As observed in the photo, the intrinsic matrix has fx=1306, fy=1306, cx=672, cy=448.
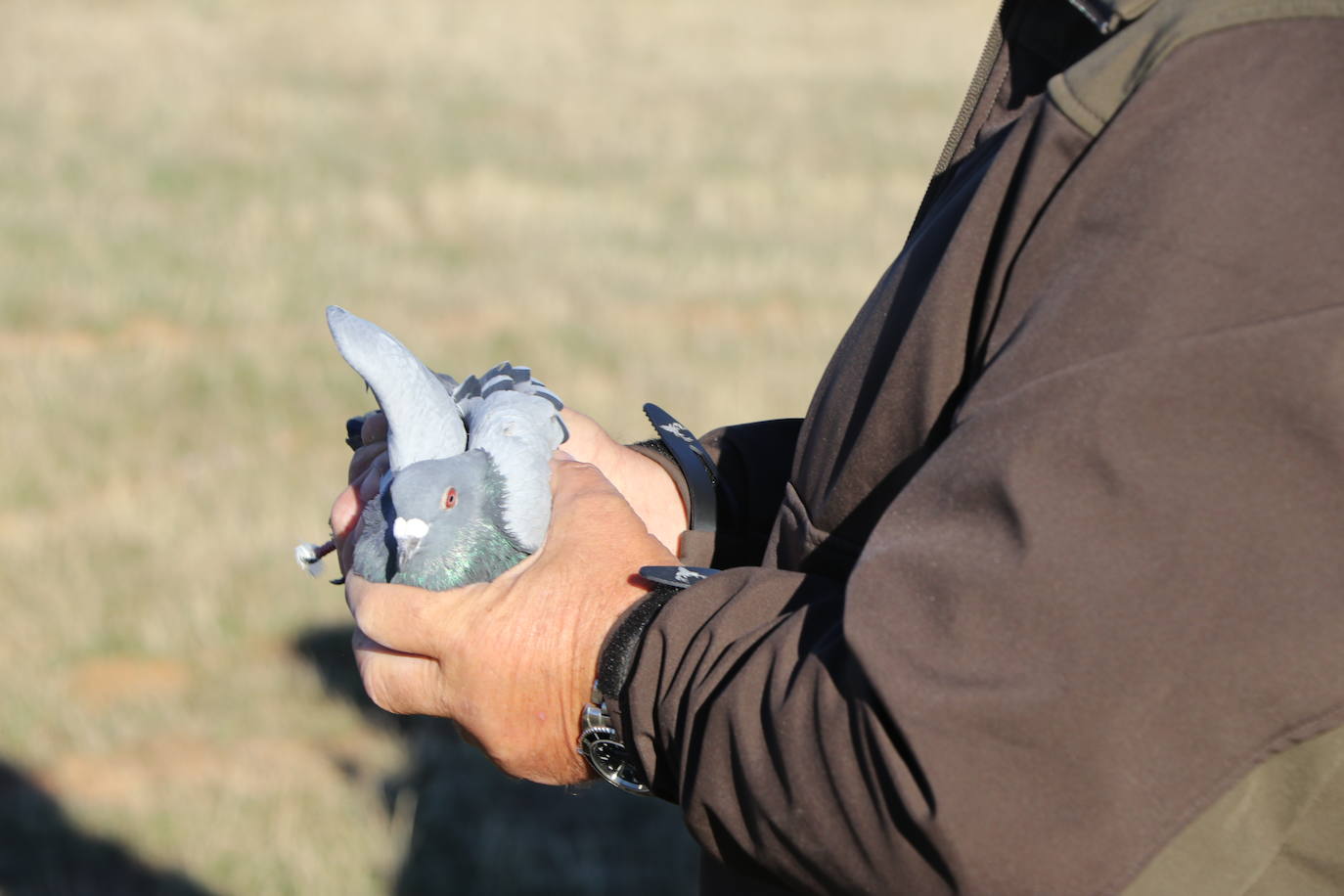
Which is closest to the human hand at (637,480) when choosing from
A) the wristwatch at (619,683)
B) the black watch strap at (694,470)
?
the black watch strap at (694,470)

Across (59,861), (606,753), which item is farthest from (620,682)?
(59,861)

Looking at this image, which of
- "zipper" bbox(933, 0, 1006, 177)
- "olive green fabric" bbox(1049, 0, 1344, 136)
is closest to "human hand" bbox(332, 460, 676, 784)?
"zipper" bbox(933, 0, 1006, 177)

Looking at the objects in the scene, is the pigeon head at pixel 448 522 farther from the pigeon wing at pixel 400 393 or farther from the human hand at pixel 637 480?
the human hand at pixel 637 480

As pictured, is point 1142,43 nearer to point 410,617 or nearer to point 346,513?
point 410,617

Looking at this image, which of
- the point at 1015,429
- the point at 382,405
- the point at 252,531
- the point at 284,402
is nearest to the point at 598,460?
the point at 382,405

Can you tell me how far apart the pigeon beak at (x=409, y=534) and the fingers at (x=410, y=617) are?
1.9 inches

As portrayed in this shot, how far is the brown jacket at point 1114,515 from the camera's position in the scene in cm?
109

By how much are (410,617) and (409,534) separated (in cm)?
11

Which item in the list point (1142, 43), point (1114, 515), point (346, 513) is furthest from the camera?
point (346, 513)

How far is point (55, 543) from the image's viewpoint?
5160 millimetres

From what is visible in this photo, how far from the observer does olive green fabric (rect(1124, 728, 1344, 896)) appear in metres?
1.19

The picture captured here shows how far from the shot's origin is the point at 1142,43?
1221 mm

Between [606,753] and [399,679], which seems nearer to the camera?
[606,753]

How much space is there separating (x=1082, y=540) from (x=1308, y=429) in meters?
0.20
